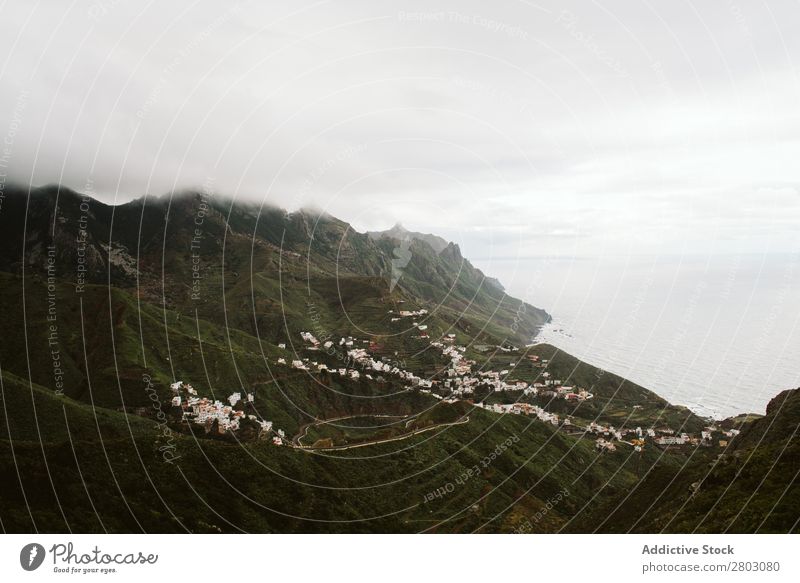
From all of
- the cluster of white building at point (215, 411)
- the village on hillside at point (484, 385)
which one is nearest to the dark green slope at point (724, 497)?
the village on hillside at point (484, 385)

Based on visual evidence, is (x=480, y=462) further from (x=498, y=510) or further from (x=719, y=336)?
(x=719, y=336)

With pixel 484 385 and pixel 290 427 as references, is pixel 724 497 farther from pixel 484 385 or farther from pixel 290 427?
pixel 484 385

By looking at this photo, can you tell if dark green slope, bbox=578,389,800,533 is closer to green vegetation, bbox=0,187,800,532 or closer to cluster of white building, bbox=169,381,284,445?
green vegetation, bbox=0,187,800,532

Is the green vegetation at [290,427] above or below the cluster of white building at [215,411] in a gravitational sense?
above

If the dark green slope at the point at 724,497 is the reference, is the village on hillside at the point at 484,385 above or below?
below

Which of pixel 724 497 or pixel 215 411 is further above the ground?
pixel 724 497

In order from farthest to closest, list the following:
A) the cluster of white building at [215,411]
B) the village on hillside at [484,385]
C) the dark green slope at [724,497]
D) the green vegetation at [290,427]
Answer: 1. the village on hillside at [484,385]
2. the cluster of white building at [215,411]
3. the green vegetation at [290,427]
4. the dark green slope at [724,497]

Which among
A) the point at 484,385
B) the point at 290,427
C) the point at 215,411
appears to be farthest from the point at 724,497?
the point at 484,385

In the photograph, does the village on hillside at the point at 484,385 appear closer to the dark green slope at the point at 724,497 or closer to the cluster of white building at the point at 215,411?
the cluster of white building at the point at 215,411

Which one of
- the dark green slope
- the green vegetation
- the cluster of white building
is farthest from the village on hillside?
the dark green slope

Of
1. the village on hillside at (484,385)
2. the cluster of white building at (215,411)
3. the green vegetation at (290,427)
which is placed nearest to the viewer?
the green vegetation at (290,427)

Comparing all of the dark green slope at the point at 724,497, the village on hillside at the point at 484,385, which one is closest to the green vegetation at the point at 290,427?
the dark green slope at the point at 724,497

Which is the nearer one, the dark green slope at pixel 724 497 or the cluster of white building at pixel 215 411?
the dark green slope at pixel 724 497
